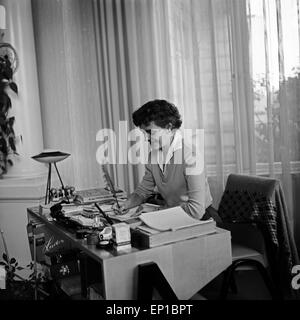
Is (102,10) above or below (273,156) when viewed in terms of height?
above

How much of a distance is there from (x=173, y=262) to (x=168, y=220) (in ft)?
0.53

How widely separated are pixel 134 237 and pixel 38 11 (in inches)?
97.2

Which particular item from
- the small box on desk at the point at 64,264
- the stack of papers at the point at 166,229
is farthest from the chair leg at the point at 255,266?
the small box on desk at the point at 64,264

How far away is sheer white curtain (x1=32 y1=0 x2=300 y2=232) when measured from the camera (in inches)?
109

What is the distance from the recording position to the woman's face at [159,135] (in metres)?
2.22

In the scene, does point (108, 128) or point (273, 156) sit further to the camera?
point (108, 128)

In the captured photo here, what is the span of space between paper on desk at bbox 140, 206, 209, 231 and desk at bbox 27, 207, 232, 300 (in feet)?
0.19

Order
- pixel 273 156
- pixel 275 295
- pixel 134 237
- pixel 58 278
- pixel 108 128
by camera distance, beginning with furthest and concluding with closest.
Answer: pixel 108 128
pixel 273 156
pixel 58 278
pixel 275 295
pixel 134 237

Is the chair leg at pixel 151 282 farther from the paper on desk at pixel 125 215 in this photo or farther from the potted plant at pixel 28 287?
the potted plant at pixel 28 287

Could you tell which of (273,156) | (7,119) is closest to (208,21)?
(273,156)

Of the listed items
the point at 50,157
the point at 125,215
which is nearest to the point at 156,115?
the point at 125,215

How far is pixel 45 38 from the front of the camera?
3.37m

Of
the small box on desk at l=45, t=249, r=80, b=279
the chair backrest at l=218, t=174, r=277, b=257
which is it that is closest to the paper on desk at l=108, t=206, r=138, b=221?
the small box on desk at l=45, t=249, r=80, b=279
